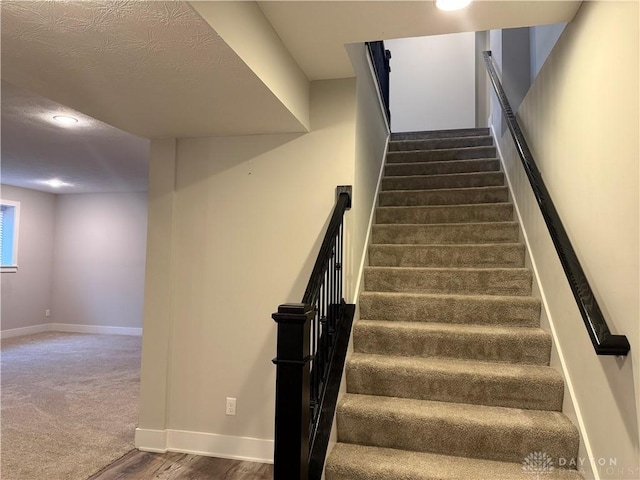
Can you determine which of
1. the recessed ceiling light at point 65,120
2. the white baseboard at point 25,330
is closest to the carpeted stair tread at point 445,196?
the recessed ceiling light at point 65,120

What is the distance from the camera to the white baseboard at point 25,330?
20.7 feet

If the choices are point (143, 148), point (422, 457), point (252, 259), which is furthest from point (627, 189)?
point (143, 148)

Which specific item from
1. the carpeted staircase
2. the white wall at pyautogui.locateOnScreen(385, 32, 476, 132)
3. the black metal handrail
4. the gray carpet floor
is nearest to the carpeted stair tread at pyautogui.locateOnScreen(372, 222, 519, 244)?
the carpeted staircase

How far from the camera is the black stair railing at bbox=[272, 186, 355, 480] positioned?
1.59m

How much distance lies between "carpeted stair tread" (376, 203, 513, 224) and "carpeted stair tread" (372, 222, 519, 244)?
17cm

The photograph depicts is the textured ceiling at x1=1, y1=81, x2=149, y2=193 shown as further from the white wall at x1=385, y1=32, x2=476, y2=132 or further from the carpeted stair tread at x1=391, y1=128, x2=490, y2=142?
the white wall at x1=385, y1=32, x2=476, y2=132

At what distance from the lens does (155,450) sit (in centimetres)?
263

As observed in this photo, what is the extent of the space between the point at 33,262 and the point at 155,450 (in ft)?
18.3

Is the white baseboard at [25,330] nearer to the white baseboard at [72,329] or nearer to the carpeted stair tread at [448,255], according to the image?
the white baseboard at [72,329]

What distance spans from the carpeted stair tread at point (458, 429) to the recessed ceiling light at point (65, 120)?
3108 millimetres

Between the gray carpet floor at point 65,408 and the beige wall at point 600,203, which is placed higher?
the beige wall at point 600,203

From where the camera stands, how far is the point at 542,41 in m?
2.82

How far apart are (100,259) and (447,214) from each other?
589cm

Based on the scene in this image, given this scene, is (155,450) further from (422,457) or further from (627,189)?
(627,189)
